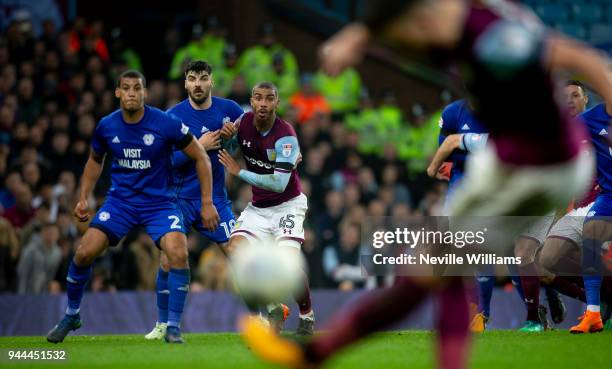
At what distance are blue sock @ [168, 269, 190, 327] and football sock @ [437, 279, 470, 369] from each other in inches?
204

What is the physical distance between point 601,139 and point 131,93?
455cm

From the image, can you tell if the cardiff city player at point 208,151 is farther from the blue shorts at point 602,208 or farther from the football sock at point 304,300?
the blue shorts at point 602,208

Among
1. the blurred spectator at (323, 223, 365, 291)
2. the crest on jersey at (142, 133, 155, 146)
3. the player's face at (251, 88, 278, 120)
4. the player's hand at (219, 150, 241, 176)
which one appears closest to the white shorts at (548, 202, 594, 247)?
the player's face at (251, 88, 278, 120)

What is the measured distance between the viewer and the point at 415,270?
578 centimetres

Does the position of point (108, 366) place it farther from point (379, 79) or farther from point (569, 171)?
point (379, 79)

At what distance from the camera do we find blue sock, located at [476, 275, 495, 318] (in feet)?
38.7

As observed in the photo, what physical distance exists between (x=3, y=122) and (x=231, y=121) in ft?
20.1

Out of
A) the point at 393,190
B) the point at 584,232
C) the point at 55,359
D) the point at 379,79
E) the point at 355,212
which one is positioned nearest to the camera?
the point at 55,359

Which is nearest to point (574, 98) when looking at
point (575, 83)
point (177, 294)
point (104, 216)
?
point (575, 83)

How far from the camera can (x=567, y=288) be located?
39.2 feet

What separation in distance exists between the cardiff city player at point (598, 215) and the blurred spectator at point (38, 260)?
7199 mm

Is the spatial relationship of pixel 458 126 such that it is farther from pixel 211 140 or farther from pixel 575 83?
pixel 211 140

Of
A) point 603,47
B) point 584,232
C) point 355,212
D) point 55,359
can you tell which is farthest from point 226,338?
point 603,47

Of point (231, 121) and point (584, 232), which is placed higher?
point (231, 121)
